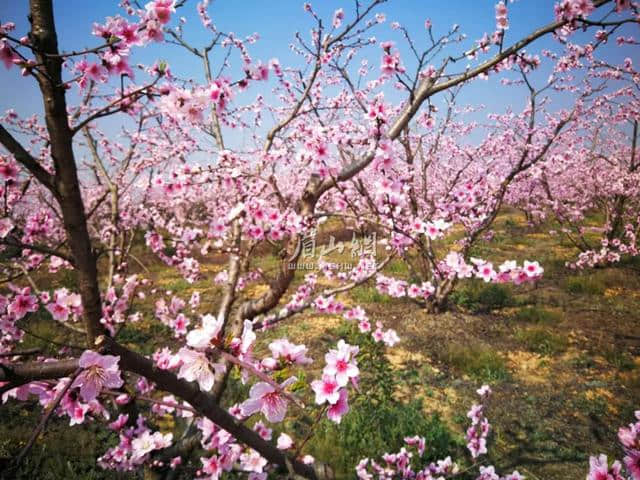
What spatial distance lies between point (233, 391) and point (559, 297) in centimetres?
687

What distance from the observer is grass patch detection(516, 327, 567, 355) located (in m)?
5.03

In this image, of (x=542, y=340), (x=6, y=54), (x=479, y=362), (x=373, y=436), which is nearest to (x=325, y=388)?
(x=6, y=54)

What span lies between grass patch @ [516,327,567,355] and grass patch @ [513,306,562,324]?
0.49m

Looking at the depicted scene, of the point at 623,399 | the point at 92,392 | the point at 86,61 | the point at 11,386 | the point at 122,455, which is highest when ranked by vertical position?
the point at 86,61

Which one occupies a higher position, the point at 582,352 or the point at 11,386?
the point at 11,386

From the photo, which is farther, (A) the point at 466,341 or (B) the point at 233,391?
(A) the point at 466,341

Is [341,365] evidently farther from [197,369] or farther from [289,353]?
[197,369]

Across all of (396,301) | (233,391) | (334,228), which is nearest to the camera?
(233,391)

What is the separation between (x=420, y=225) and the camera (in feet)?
9.95

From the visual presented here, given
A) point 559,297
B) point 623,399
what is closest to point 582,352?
point 623,399

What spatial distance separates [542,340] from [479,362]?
55.1 inches

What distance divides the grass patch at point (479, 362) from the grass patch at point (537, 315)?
154 cm

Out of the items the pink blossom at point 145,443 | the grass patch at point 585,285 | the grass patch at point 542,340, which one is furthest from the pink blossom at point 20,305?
the grass patch at point 585,285

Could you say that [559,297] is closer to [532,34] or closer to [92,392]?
[532,34]
